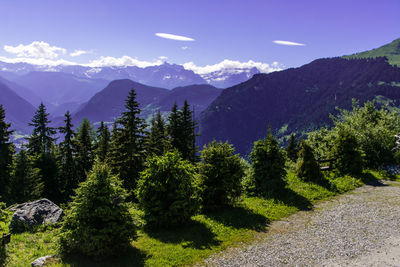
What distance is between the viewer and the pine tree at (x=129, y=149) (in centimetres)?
3130

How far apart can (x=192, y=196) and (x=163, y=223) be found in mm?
1914

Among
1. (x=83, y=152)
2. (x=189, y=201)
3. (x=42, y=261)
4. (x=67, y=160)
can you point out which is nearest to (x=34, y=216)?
(x=42, y=261)

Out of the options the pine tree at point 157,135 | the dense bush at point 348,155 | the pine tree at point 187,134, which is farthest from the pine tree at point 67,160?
the dense bush at point 348,155

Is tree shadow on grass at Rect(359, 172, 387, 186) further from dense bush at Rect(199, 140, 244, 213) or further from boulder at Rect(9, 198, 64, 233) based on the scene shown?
boulder at Rect(9, 198, 64, 233)

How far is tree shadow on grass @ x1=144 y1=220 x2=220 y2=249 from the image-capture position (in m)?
10.7

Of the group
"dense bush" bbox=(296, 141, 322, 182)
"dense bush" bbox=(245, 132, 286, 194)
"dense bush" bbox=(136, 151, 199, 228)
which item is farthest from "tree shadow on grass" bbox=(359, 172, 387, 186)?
"dense bush" bbox=(136, 151, 199, 228)

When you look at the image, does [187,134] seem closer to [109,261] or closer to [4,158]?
[4,158]

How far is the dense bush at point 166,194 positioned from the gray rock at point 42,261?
13.5ft

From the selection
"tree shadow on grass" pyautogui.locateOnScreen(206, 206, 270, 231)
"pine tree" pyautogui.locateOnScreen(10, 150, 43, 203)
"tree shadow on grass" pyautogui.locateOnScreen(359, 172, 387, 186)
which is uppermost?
"tree shadow on grass" pyautogui.locateOnScreen(359, 172, 387, 186)

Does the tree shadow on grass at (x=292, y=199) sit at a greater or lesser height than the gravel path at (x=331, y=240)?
greater

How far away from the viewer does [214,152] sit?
14.6 metres

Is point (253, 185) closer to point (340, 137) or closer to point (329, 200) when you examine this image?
point (329, 200)

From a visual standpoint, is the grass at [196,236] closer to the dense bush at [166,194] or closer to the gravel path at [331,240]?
the dense bush at [166,194]

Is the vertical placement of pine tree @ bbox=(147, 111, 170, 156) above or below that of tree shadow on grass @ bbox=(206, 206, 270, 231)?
above
